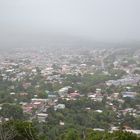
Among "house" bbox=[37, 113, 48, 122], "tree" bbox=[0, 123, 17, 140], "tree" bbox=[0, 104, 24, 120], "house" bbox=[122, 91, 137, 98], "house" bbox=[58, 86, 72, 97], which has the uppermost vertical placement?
"tree" bbox=[0, 123, 17, 140]

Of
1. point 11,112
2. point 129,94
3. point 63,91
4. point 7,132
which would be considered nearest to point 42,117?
point 11,112

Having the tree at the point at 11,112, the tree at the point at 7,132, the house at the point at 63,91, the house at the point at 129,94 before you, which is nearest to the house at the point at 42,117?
the tree at the point at 11,112

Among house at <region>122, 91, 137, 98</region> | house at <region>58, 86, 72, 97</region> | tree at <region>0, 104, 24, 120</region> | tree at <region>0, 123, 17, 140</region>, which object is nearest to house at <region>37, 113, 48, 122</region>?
tree at <region>0, 104, 24, 120</region>

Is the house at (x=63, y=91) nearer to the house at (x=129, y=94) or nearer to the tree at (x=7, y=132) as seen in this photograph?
the house at (x=129, y=94)

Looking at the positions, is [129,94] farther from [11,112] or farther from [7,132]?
[7,132]

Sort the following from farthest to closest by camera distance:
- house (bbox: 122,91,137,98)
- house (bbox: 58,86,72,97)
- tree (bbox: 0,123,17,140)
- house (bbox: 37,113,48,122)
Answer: house (bbox: 58,86,72,97), house (bbox: 122,91,137,98), house (bbox: 37,113,48,122), tree (bbox: 0,123,17,140)

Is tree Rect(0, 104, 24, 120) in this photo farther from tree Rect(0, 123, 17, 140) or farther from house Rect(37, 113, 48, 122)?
tree Rect(0, 123, 17, 140)

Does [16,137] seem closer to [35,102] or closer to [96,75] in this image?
[35,102]

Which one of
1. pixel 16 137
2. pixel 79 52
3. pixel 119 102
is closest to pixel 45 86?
pixel 119 102

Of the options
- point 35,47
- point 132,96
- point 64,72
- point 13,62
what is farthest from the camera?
point 35,47

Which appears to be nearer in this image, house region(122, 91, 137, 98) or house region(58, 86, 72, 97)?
house region(122, 91, 137, 98)

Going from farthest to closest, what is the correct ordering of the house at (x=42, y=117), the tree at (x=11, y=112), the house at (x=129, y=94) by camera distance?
the house at (x=129, y=94), the house at (x=42, y=117), the tree at (x=11, y=112)
